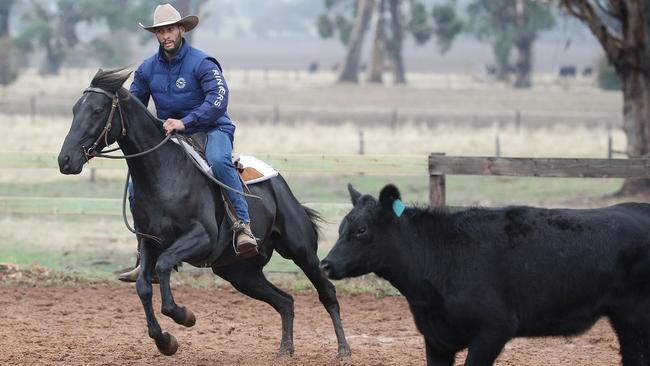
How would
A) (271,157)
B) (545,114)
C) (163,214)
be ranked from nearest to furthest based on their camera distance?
(163,214) → (271,157) → (545,114)

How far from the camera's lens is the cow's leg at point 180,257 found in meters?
7.71

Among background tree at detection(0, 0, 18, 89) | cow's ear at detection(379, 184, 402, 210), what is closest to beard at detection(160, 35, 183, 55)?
cow's ear at detection(379, 184, 402, 210)

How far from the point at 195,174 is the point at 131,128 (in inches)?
23.8

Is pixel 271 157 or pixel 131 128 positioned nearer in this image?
pixel 131 128

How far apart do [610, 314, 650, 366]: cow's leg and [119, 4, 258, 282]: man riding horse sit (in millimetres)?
2821

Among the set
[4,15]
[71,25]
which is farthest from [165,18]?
[71,25]

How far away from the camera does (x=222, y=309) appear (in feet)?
Answer: 34.8

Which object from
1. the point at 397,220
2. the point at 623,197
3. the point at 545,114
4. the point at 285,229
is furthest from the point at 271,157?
the point at 545,114

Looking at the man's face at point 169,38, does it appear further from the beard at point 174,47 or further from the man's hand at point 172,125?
the man's hand at point 172,125

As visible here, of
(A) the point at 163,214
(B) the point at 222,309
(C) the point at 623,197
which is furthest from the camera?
(C) the point at 623,197

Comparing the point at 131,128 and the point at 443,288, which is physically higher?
the point at 131,128

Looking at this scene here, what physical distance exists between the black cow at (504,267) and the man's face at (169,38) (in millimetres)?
2047

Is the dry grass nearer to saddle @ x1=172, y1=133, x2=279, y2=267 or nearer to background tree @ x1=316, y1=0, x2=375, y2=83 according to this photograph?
saddle @ x1=172, y1=133, x2=279, y2=267

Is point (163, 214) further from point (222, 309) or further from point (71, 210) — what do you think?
point (71, 210)
